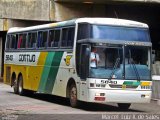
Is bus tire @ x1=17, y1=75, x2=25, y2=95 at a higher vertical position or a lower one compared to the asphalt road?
higher

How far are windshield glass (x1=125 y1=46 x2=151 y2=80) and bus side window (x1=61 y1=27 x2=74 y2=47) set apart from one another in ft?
7.80

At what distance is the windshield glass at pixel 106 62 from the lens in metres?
18.2

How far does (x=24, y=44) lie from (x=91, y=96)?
8470 millimetres

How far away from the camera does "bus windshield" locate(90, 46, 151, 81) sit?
18188 mm

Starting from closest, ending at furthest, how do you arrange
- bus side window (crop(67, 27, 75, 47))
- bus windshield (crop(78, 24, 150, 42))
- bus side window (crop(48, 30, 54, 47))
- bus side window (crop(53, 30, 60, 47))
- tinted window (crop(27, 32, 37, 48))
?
bus windshield (crop(78, 24, 150, 42)) → bus side window (crop(67, 27, 75, 47)) → bus side window (crop(53, 30, 60, 47)) → bus side window (crop(48, 30, 54, 47)) → tinted window (crop(27, 32, 37, 48))

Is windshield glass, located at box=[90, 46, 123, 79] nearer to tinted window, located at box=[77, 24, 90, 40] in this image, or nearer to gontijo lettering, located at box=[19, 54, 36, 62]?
tinted window, located at box=[77, 24, 90, 40]

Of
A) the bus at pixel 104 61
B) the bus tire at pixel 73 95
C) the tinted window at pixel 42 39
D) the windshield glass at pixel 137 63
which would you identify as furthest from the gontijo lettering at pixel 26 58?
the windshield glass at pixel 137 63

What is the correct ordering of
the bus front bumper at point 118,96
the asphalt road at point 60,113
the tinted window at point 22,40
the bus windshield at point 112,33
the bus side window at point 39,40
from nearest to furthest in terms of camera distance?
the asphalt road at point 60,113, the bus front bumper at point 118,96, the bus windshield at point 112,33, the bus side window at point 39,40, the tinted window at point 22,40

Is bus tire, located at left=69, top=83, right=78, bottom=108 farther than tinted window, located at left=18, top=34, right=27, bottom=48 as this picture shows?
No

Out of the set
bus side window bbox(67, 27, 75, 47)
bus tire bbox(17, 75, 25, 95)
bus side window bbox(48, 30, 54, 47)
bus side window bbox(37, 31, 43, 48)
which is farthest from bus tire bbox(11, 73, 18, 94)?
bus side window bbox(67, 27, 75, 47)

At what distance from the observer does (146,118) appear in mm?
16156

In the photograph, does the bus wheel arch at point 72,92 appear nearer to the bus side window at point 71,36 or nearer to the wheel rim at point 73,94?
the wheel rim at point 73,94

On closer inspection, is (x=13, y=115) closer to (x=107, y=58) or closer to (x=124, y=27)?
(x=107, y=58)

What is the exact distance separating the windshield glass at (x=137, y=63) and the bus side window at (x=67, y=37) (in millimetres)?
2378
